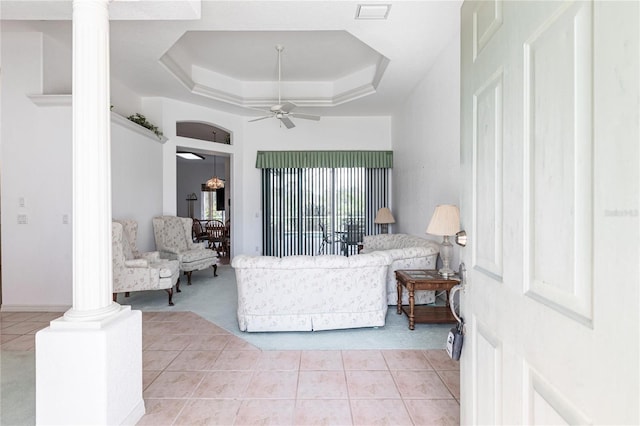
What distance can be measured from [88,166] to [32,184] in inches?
128

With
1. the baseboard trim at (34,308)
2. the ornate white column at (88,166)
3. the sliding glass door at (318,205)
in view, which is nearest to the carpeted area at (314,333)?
the baseboard trim at (34,308)

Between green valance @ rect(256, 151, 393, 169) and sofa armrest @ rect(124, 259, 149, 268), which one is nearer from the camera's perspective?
sofa armrest @ rect(124, 259, 149, 268)

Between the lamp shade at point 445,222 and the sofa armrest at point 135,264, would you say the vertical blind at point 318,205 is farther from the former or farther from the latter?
the lamp shade at point 445,222

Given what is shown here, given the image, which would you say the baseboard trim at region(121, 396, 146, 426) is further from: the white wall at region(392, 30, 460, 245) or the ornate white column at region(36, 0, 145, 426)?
the white wall at region(392, 30, 460, 245)

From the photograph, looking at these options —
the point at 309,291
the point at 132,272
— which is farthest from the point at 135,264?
the point at 309,291

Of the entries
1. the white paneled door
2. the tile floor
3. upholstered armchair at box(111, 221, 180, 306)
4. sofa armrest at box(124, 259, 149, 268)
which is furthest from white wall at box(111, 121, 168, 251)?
the white paneled door

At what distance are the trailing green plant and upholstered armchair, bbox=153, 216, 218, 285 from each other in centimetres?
152

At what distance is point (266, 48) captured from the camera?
4902 mm

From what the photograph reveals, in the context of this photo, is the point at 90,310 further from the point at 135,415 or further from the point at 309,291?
the point at 309,291

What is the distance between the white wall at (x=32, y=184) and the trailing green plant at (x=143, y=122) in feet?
4.16

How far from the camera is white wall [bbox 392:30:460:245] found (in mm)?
3816

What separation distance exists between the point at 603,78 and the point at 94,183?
2.15 m

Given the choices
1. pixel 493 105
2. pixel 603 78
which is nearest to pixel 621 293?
pixel 603 78

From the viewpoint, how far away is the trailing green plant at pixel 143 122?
17.2 ft
